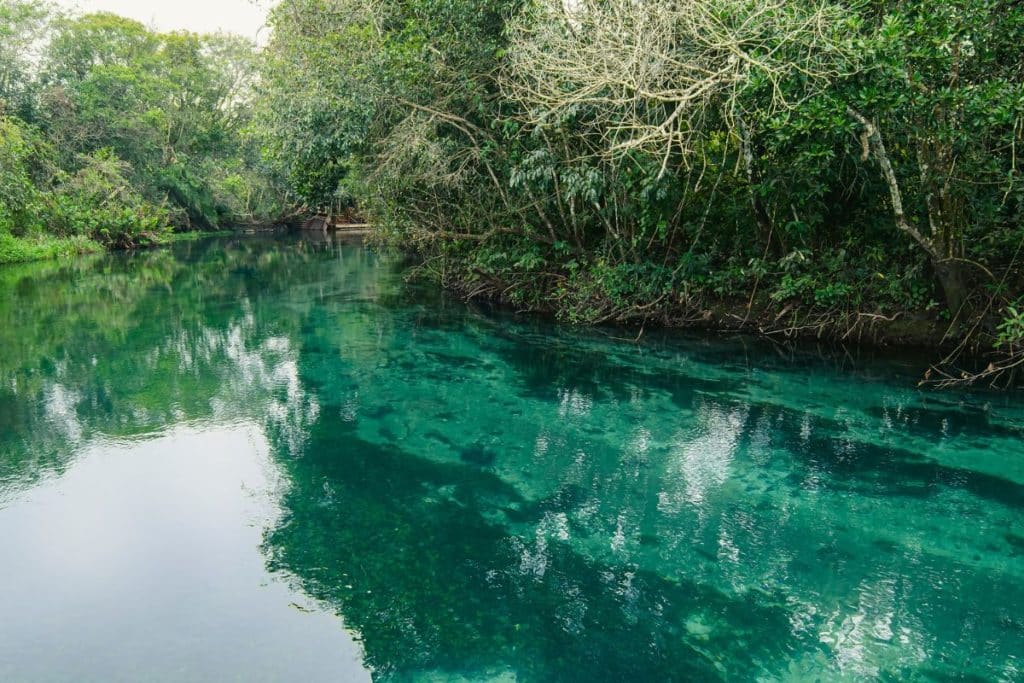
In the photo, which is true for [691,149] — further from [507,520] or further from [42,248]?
[42,248]

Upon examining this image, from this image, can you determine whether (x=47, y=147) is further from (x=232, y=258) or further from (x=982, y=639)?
(x=982, y=639)

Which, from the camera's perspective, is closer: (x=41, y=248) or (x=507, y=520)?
(x=507, y=520)

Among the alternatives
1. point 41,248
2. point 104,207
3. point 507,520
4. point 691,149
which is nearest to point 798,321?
point 691,149

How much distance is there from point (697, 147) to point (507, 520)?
6771 millimetres

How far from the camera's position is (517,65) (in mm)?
10211

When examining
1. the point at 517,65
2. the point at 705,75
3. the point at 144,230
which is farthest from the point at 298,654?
the point at 144,230

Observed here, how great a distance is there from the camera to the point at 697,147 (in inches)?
408

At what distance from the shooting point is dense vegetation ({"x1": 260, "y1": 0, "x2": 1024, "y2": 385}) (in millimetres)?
7609

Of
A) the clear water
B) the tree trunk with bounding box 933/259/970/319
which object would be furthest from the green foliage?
the tree trunk with bounding box 933/259/970/319

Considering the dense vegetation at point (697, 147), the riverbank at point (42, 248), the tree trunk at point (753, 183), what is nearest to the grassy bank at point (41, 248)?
the riverbank at point (42, 248)

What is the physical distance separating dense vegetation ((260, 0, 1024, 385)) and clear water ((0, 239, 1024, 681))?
133 cm

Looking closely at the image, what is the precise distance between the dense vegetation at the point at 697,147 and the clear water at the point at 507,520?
1.33m

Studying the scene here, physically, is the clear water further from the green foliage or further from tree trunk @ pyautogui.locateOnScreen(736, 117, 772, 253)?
the green foliage

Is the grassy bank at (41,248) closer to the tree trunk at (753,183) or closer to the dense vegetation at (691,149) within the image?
the dense vegetation at (691,149)
